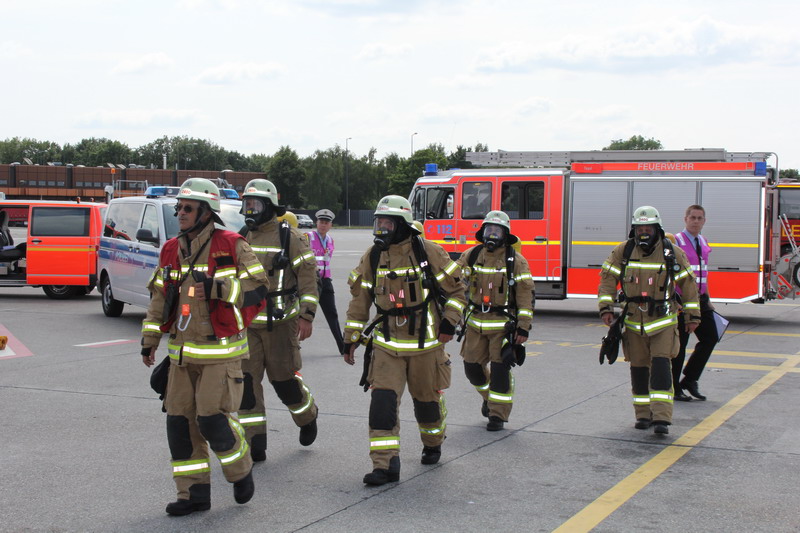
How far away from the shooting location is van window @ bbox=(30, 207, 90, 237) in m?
18.5

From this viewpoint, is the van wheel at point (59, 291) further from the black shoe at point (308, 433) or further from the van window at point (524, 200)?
the black shoe at point (308, 433)

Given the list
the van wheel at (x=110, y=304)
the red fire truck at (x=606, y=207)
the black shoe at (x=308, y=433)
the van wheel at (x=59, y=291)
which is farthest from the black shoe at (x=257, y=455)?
the van wheel at (x=59, y=291)

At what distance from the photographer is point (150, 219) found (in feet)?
47.8

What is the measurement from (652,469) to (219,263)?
3.31m

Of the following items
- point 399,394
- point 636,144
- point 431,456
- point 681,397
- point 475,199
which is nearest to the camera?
point 399,394

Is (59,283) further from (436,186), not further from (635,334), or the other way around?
(635,334)

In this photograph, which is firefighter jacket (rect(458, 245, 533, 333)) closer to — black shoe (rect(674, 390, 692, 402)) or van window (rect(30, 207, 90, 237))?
black shoe (rect(674, 390, 692, 402))

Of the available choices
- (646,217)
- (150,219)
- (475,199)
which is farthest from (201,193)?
(475,199)

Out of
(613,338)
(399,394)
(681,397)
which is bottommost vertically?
(681,397)

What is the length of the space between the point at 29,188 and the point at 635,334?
223 feet

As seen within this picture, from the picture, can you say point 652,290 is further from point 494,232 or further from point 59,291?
point 59,291

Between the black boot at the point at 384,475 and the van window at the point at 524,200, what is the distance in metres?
12.0

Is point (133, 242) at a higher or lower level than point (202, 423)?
higher

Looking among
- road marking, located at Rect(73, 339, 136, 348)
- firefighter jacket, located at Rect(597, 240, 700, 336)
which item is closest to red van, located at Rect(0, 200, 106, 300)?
road marking, located at Rect(73, 339, 136, 348)
